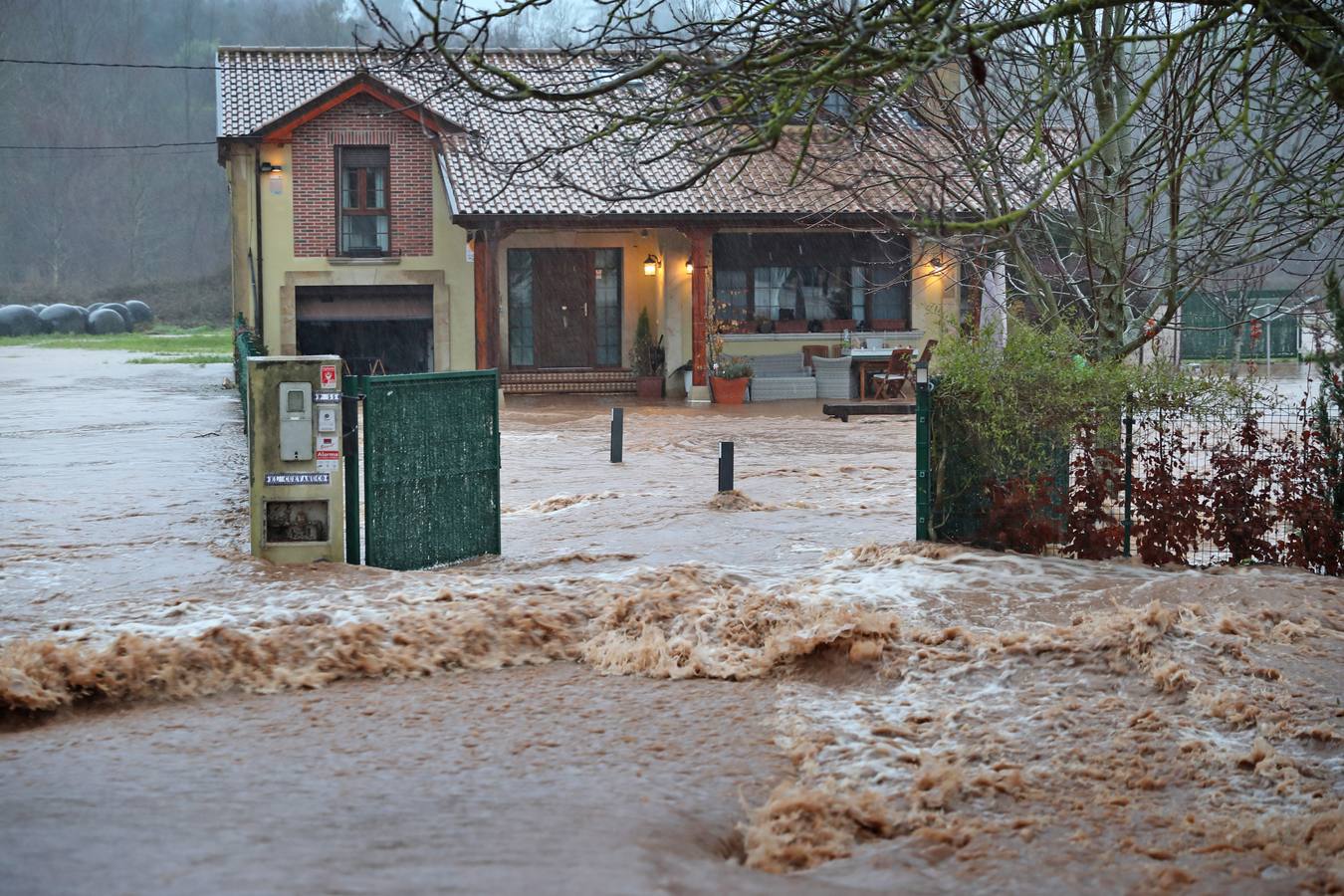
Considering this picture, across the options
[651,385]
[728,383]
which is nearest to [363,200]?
[651,385]

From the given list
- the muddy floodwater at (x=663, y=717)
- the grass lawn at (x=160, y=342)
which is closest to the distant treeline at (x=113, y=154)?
the grass lawn at (x=160, y=342)

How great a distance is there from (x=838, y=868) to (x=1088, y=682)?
289cm

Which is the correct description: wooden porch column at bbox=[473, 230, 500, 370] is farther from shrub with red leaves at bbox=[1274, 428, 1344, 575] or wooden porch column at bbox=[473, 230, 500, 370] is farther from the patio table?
shrub with red leaves at bbox=[1274, 428, 1344, 575]

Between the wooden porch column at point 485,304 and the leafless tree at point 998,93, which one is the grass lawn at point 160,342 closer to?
the wooden porch column at point 485,304

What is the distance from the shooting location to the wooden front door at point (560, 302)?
2933 centimetres

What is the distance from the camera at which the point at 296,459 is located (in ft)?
32.1

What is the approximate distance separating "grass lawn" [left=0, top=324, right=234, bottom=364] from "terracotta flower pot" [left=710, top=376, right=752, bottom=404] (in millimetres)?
19142

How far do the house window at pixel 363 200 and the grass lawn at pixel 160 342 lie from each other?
13.3 m

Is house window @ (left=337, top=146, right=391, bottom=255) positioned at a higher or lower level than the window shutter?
lower

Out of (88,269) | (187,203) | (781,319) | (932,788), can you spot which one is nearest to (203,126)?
(187,203)

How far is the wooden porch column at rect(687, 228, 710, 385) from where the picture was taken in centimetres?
2617

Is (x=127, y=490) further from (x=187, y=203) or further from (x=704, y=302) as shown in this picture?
(x=187, y=203)

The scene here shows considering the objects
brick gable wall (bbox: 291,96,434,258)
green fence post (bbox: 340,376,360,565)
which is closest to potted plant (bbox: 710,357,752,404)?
brick gable wall (bbox: 291,96,434,258)

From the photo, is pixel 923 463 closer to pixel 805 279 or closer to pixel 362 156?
pixel 805 279
